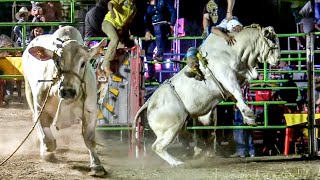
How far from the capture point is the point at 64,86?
315 inches

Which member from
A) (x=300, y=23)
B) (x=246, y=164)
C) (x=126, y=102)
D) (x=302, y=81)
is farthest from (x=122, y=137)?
(x=300, y=23)

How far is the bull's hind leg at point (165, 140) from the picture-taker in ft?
30.0

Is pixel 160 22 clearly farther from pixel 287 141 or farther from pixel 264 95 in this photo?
pixel 287 141

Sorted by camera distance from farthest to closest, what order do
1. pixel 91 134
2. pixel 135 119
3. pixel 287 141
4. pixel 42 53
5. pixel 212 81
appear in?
pixel 287 141, pixel 135 119, pixel 212 81, pixel 91 134, pixel 42 53

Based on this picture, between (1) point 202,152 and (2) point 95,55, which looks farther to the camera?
(1) point 202,152

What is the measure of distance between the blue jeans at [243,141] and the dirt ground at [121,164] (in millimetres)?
423

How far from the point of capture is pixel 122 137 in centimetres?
1055

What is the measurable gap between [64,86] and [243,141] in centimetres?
354

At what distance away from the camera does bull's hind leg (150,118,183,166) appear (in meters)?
9.16

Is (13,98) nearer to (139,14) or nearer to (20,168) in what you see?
(139,14)

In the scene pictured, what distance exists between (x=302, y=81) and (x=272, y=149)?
1.15 m

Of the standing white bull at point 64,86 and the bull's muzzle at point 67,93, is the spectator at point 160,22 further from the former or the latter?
the bull's muzzle at point 67,93

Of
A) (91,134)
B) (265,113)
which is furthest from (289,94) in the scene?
(91,134)

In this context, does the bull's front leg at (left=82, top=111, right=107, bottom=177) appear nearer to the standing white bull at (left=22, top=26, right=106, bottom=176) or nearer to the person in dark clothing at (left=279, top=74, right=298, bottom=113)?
the standing white bull at (left=22, top=26, right=106, bottom=176)
